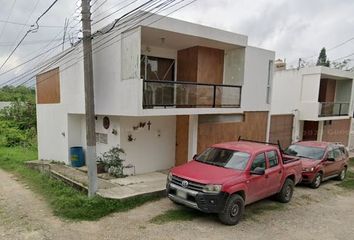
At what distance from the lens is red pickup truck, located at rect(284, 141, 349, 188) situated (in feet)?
36.0

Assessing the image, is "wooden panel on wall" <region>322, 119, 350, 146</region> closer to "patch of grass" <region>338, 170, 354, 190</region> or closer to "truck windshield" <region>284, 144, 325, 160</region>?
"patch of grass" <region>338, 170, 354, 190</region>

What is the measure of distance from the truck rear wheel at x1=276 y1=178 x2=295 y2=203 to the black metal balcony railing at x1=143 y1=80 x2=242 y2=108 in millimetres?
3940

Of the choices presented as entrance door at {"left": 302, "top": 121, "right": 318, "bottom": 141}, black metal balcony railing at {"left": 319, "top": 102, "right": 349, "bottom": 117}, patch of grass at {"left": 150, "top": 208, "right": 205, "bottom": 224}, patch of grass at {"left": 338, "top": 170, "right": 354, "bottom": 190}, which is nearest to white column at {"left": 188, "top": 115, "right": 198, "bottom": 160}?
patch of grass at {"left": 150, "top": 208, "right": 205, "bottom": 224}

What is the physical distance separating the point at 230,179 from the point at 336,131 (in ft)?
62.0

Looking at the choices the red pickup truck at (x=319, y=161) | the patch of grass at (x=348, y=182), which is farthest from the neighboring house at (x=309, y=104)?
the patch of grass at (x=348, y=182)

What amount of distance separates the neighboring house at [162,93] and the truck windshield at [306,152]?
2010 millimetres

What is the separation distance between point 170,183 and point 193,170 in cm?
72

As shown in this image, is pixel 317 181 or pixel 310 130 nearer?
pixel 317 181

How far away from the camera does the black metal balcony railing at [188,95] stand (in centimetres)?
908

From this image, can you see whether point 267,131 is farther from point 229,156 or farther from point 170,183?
point 170,183

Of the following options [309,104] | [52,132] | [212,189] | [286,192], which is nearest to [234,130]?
[286,192]

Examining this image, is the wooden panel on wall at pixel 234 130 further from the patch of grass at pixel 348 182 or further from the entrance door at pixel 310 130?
the entrance door at pixel 310 130

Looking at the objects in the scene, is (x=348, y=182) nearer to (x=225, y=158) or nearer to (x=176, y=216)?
(x=225, y=158)

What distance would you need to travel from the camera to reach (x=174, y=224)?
22.6ft
